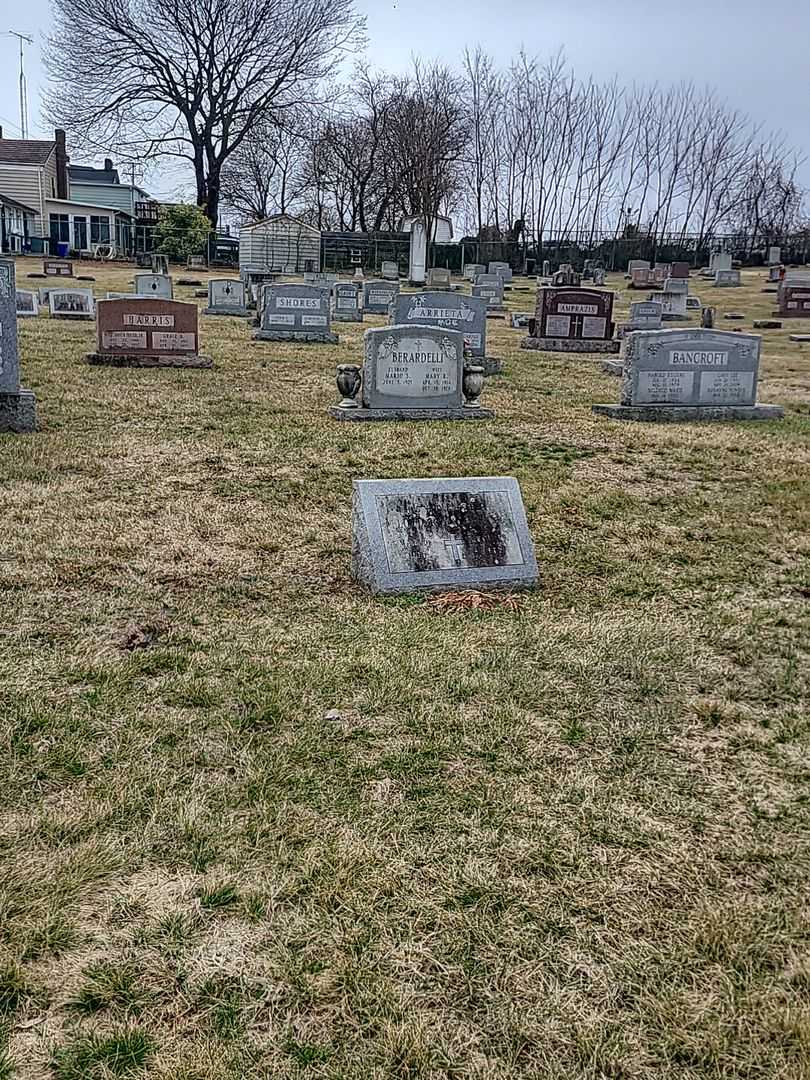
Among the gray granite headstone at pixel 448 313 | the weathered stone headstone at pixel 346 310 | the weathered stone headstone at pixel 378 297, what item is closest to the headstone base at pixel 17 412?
the gray granite headstone at pixel 448 313

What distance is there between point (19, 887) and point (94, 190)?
61.8 metres

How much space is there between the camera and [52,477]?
21.6 ft

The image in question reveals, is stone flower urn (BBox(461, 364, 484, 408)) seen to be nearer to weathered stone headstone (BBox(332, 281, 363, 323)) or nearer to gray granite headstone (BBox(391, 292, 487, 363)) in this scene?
gray granite headstone (BBox(391, 292, 487, 363))

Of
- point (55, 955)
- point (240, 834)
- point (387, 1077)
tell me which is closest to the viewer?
point (387, 1077)

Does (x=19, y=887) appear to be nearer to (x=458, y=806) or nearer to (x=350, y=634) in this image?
(x=458, y=806)

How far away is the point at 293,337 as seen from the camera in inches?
648

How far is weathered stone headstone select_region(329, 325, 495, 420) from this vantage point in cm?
967

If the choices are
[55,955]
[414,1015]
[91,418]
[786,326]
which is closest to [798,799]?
[414,1015]

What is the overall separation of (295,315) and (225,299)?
5452mm

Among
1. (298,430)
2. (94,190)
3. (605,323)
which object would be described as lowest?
(298,430)

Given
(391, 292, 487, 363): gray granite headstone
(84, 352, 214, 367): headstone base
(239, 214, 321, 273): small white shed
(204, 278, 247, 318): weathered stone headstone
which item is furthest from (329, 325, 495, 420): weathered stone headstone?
(239, 214, 321, 273): small white shed

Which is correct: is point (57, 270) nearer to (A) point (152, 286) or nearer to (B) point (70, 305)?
(A) point (152, 286)

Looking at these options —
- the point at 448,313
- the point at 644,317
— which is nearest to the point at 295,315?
the point at 448,313

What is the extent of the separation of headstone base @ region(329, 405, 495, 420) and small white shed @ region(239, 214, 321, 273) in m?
32.6
